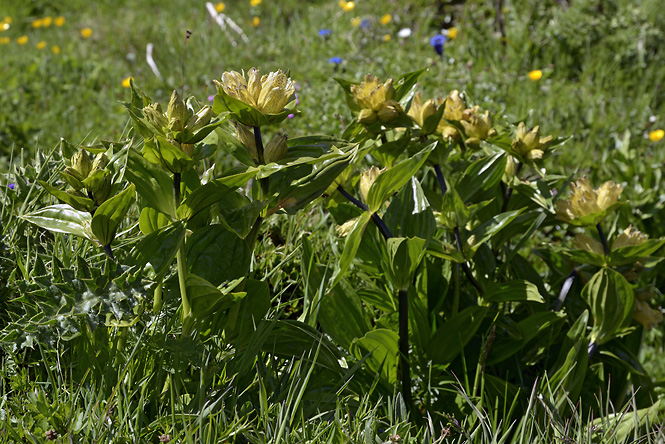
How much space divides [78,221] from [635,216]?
7.47 feet

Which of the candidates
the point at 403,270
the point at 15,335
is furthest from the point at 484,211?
the point at 15,335

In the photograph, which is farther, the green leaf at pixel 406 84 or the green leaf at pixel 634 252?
the green leaf at pixel 634 252

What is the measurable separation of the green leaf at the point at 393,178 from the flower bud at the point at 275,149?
244 mm

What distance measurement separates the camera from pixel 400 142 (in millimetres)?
1682

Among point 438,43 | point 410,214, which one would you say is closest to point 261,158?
point 410,214

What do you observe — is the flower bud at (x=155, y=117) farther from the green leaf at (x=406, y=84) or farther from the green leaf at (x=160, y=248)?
the green leaf at (x=406, y=84)

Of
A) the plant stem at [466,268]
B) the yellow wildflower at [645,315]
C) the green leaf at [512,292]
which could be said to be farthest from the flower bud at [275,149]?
the yellow wildflower at [645,315]

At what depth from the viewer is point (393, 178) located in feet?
4.71

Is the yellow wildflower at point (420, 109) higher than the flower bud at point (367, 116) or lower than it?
lower

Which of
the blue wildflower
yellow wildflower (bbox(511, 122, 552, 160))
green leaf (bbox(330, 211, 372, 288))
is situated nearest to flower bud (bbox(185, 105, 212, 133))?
green leaf (bbox(330, 211, 372, 288))

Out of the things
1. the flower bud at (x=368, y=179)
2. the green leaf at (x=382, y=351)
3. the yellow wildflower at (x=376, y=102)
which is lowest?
the green leaf at (x=382, y=351)

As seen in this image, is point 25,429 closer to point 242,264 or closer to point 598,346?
point 242,264

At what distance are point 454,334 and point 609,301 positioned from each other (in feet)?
1.59

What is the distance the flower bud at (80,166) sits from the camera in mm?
1198
